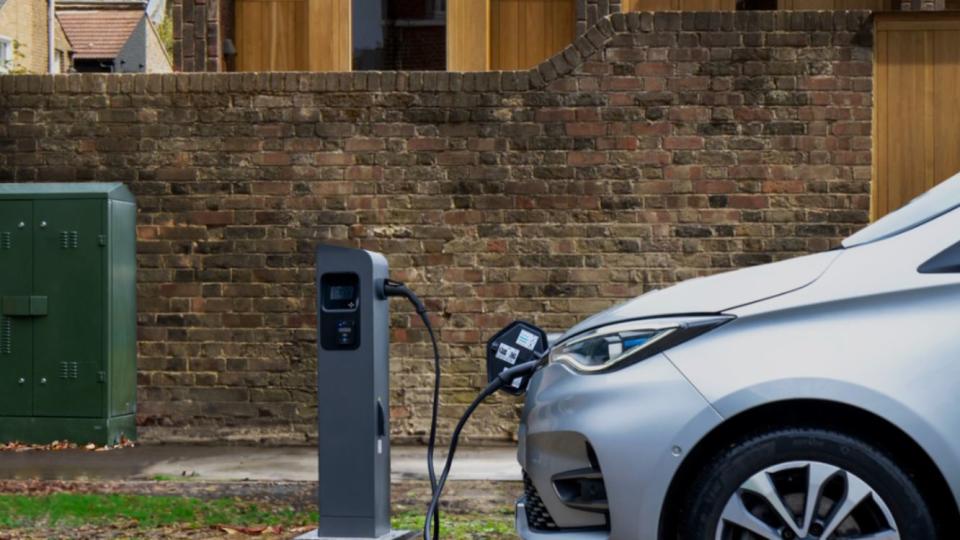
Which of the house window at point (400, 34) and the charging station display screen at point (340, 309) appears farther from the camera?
the house window at point (400, 34)

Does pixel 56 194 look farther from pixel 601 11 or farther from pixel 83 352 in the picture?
pixel 601 11

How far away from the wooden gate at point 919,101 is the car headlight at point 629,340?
5.56m

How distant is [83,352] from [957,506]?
273 inches

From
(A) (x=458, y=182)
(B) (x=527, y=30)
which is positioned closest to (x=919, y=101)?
(A) (x=458, y=182)

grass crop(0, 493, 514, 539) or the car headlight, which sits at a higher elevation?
the car headlight

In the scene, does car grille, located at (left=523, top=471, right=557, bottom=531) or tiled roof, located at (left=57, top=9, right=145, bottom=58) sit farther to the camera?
tiled roof, located at (left=57, top=9, right=145, bottom=58)

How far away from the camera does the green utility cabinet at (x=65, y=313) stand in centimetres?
979

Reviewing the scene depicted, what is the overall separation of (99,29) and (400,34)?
29616 millimetres

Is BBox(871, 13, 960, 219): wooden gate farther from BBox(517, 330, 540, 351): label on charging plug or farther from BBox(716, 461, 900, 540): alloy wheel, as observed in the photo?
BBox(716, 461, 900, 540): alloy wheel

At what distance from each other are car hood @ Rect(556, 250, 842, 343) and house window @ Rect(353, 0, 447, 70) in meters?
8.71

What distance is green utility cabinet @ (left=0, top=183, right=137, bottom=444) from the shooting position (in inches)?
385

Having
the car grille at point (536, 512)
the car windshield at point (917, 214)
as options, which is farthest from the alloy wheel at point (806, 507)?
the car windshield at point (917, 214)

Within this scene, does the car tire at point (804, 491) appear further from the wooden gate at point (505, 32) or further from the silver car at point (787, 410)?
the wooden gate at point (505, 32)

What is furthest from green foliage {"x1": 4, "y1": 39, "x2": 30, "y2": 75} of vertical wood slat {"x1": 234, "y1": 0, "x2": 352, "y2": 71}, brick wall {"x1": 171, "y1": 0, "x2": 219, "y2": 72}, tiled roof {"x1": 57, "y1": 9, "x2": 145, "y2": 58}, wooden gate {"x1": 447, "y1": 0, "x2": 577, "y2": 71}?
tiled roof {"x1": 57, "y1": 9, "x2": 145, "y2": 58}
